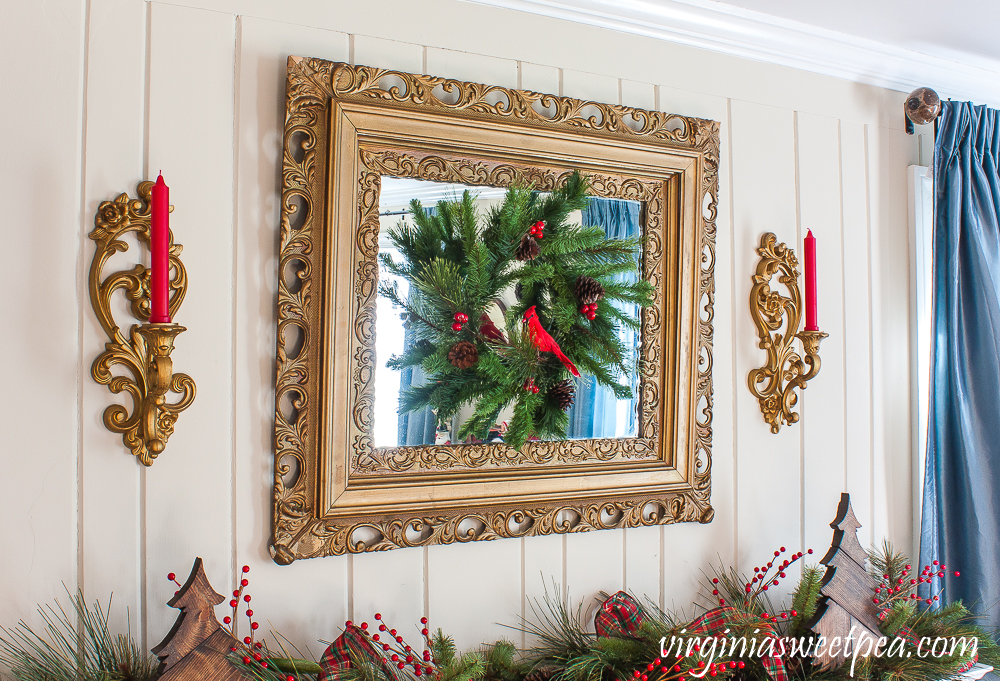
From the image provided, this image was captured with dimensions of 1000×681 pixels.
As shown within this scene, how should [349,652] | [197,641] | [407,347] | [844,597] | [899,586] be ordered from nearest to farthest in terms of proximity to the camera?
1. [197,641]
2. [349,652]
3. [407,347]
4. [844,597]
5. [899,586]

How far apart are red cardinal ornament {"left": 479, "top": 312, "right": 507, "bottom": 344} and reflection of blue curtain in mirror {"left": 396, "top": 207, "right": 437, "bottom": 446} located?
127mm

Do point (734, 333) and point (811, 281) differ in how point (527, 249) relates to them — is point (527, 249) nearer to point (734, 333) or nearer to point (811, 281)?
point (734, 333)

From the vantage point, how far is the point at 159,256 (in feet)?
3.23

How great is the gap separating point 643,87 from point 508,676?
3.97ft

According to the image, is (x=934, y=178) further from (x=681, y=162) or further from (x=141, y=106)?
(x=141, y=106)

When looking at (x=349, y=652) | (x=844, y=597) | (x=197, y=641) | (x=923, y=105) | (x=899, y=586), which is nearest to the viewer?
(x=197, y=641)

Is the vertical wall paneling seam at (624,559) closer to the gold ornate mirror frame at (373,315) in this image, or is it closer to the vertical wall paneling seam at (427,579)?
the gold ornate mirror frame at (373,315)

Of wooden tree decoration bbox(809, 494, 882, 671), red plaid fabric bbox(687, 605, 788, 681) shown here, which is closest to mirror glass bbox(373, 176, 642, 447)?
red plaid fabric bbox(687, 605, 788, 681)

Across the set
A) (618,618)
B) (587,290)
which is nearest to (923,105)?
(587,290)

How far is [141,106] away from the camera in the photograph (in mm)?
1065

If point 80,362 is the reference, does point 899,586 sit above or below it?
below

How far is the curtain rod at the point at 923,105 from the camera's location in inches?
63.3

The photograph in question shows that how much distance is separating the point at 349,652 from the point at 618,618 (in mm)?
515

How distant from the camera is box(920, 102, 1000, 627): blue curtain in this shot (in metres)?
1.62
